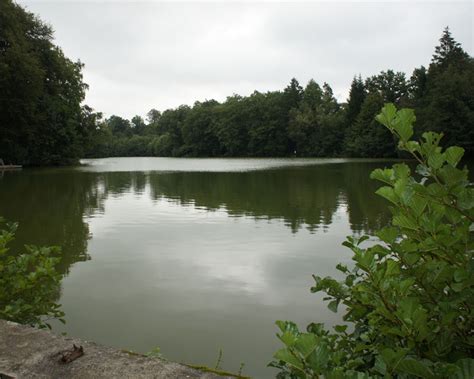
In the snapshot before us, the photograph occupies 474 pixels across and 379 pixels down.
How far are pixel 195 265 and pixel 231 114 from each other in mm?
89734

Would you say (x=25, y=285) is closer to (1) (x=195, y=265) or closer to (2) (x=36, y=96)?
(1) (x=195, y=265)

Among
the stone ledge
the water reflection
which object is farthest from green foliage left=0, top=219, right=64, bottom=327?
the water reflection

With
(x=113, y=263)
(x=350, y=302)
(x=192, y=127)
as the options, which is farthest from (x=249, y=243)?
(x=192, y=127)

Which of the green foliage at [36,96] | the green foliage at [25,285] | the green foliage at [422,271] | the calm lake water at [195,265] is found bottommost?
the calm lake water at [195,265]

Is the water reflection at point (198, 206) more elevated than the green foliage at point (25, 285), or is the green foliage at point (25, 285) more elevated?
the green foliage at point (25, 285)

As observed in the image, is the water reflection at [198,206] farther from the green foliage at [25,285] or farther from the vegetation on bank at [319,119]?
the vegetation on bank at [319,119]

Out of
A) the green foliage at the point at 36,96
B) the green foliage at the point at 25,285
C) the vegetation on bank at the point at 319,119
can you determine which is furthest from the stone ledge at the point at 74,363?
the vegetation on bank at the point at 319,119

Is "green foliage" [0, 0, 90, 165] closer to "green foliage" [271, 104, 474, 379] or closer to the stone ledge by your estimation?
the stone ledge

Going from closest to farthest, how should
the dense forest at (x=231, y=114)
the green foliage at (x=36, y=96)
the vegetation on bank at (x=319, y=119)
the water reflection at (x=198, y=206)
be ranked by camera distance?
the water reflection at (x=198, y=206) → the green foliage at (x=36, y=96) → the dense forest at (x=231, y=114) → the vegetation on bank at (x=319, y=119)

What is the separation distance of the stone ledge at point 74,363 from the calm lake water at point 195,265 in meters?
1.76

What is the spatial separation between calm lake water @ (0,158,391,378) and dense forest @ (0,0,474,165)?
84.6 ft

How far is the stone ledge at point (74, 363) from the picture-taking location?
181 centimetres

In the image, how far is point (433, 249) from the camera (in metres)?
1.50

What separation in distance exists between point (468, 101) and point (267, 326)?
50.9 m
